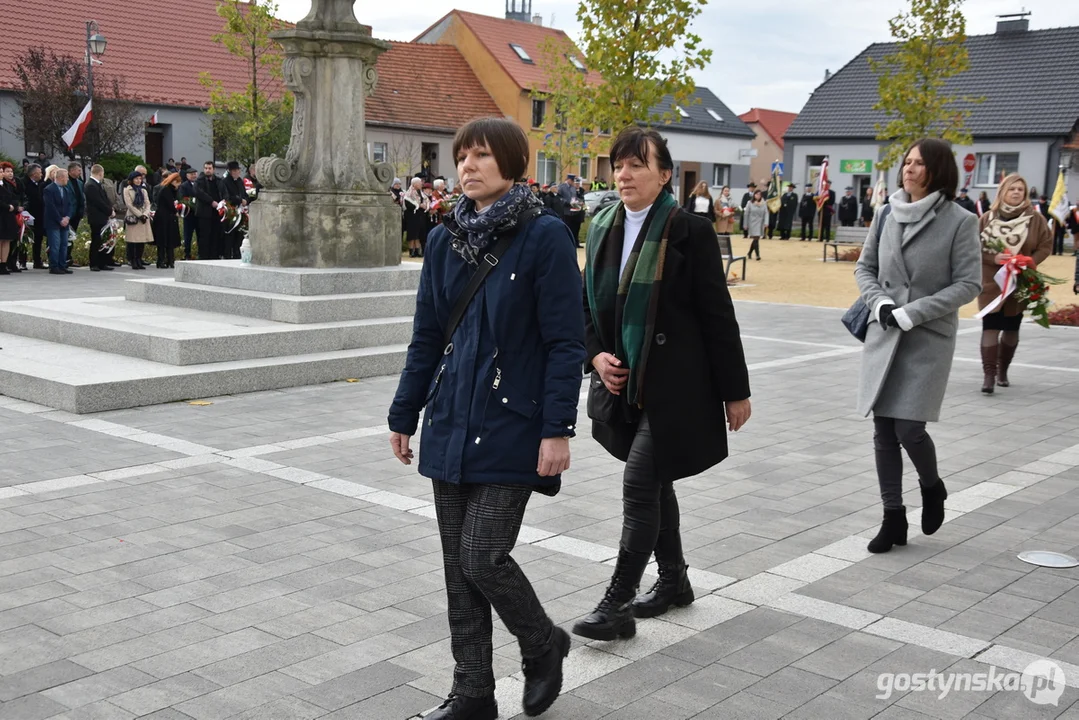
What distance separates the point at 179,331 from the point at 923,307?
7200mm

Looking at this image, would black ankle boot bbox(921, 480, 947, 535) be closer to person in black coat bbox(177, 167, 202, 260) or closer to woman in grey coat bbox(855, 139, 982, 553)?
woman in grey coat bbox(855, 139, 982, 553)

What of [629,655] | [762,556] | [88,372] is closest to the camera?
[629,655]

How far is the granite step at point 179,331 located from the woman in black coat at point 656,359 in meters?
6.40

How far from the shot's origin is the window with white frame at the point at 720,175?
6856cm

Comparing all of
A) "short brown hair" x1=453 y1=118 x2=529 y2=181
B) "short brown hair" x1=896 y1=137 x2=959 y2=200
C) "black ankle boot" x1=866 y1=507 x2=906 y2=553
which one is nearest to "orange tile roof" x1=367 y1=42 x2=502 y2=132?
"short brown hair" x1=896 y1=137 x2=959 y2=200

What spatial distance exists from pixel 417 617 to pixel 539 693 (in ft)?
3.58

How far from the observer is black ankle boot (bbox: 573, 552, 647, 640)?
4.43 metres

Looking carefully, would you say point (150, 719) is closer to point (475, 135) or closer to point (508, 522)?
point (508, 522)

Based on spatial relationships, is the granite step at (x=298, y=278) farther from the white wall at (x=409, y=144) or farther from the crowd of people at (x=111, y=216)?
the white wall at (x=409, y=144)

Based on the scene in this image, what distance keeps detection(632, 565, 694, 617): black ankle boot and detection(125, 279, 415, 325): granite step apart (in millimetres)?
7323

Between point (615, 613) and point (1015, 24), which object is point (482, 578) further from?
point (1015, 24)

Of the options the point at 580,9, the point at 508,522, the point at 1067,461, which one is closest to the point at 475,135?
the point at 508,522

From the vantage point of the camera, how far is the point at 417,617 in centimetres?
474

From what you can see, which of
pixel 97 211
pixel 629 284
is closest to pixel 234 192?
pixel 97 211
